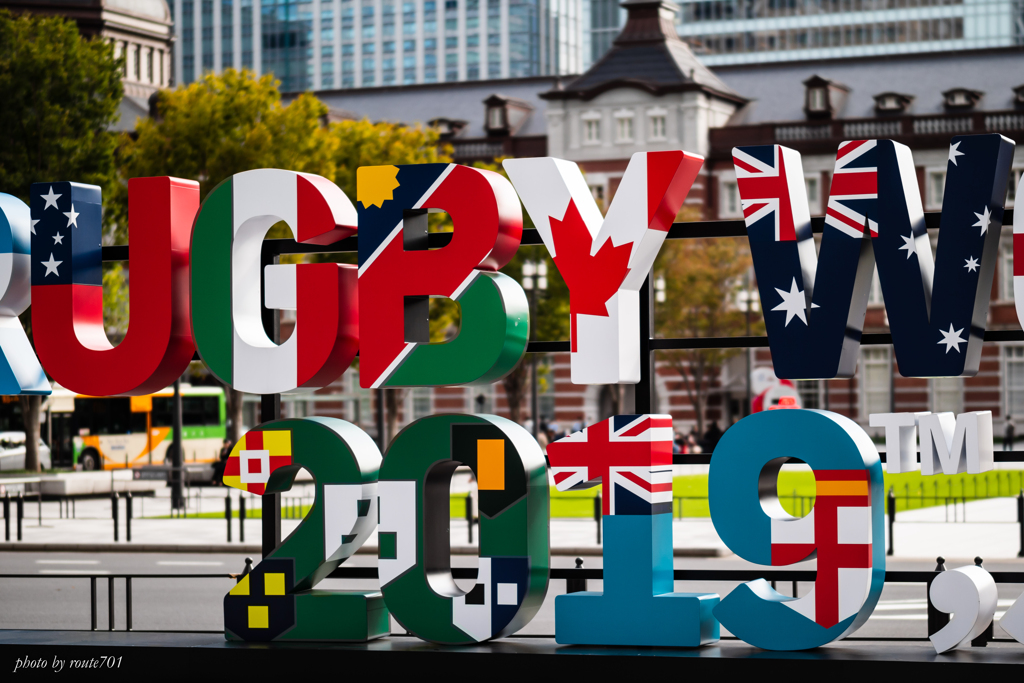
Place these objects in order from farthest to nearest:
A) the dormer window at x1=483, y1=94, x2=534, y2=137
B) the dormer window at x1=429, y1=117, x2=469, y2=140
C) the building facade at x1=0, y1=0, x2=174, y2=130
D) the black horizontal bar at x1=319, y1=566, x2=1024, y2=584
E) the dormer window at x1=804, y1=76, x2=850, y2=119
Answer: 1. the building facade at x1=0, y1=0, x2=174, y2=130
2. the dormer window at x1=429, y1=117, x2=469, y2=140
3. the dormer window at x1=483, y1=94, x2=534, y2=137
4. the dormer window at x1=804, y1=76, x2=850, y2=119
5. the black horizontal bar at x1=319, y1=566, x2=1024, y2=584

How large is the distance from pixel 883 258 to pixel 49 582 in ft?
47.5

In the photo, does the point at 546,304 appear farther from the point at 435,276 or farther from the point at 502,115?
the point at 435,276

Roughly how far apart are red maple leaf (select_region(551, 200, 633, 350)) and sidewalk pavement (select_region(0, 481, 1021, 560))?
38.7ft

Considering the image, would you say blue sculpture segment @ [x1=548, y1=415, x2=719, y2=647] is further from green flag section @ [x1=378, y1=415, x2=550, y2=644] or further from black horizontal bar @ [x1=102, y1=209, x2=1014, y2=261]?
black horizontal bar @ [x1=102, y1=209, x2=1014, y2=261]

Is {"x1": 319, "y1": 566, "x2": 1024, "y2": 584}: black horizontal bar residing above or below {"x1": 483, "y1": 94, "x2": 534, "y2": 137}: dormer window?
below

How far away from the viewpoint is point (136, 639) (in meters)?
9.54

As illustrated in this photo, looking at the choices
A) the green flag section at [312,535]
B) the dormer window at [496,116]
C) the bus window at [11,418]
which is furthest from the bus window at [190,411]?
the green flag section at [312,535]

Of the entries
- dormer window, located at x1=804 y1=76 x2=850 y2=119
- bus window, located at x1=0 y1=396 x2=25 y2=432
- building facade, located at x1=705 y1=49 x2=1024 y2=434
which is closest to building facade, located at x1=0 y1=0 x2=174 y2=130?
bus window, located at x1=0 y1=396 x2=25 y2=432

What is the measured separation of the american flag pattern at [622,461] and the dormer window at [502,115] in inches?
2353

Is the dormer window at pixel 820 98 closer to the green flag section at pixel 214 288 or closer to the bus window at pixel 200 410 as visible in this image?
the bus window at pixel 200 410

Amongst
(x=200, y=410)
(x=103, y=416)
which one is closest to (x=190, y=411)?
(x=200, y=410)

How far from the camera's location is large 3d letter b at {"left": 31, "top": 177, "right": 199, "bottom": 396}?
9.63 metres

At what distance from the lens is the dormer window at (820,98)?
62.7 meters

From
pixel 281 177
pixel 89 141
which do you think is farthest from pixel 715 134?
pixel 281 177
